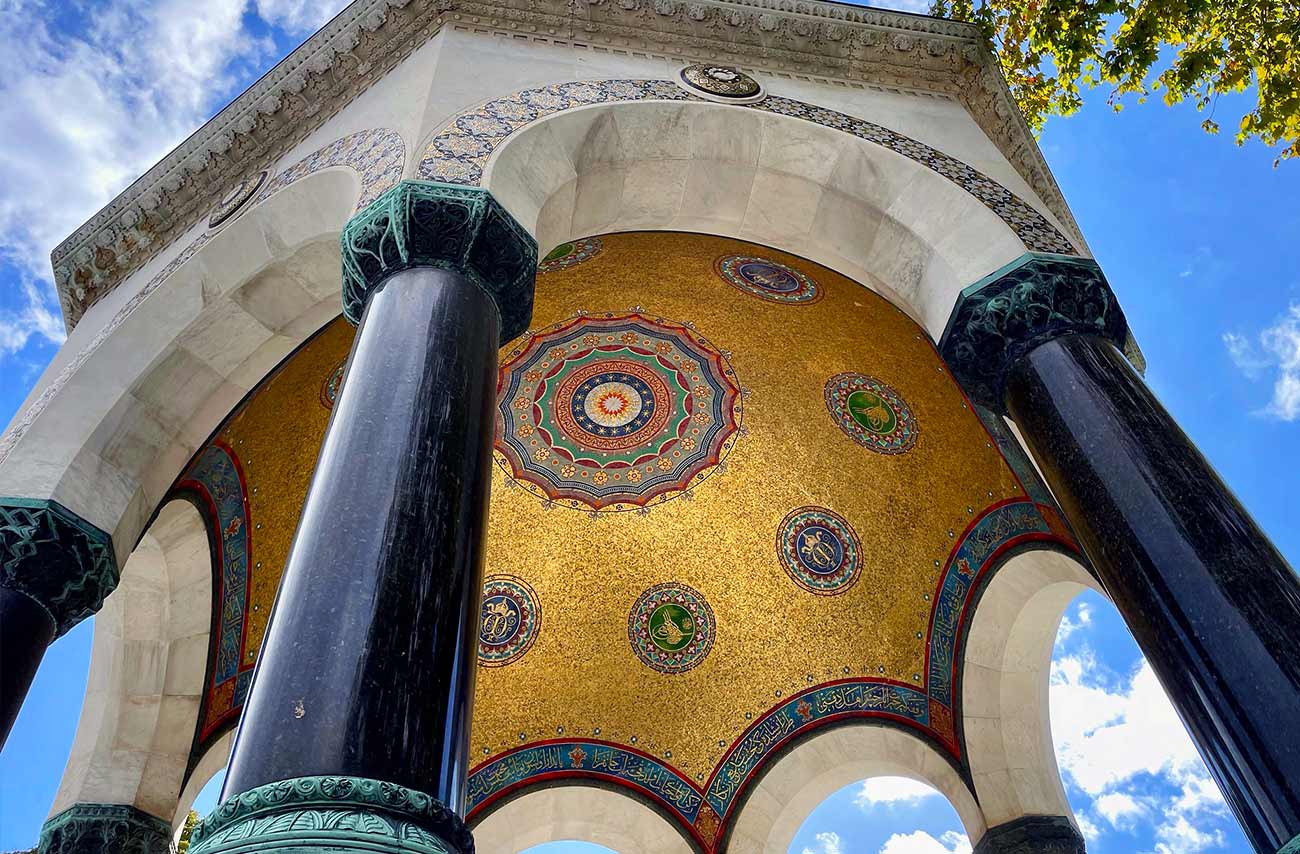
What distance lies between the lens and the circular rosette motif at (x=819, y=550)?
7.43 metres

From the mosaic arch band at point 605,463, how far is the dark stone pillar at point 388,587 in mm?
11

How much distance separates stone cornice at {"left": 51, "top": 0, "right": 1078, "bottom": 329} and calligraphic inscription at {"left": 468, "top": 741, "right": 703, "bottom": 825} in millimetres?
4269

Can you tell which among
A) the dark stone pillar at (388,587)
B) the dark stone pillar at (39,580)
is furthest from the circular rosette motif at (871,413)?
the dark stone pillar at (39,580)

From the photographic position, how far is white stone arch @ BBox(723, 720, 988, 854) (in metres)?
7.09

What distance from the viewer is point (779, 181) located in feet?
16.0

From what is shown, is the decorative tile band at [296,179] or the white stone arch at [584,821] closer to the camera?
the decorative tile band at [296,179]

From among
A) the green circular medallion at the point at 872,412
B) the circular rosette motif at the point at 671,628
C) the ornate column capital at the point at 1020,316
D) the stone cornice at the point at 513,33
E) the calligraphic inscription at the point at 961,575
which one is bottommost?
the ornate column capital at the point at 1020,316

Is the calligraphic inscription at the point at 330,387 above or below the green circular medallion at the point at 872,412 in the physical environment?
below

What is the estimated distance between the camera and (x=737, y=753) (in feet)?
24.7

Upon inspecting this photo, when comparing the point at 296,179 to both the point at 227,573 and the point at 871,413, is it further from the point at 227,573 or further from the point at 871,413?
the point at 871,413

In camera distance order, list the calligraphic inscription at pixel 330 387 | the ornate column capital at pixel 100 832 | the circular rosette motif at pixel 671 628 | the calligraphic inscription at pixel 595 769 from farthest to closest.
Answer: the circular rosette motif at pixel 671 628 < the calligraphic inscription at pixel 595 769 < the calligraphic inscription at pixel 330 387 < the ornate column capital at pixel 100 832

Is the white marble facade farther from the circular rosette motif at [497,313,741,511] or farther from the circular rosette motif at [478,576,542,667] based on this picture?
the circular rosette motif at [478,576,542,667]

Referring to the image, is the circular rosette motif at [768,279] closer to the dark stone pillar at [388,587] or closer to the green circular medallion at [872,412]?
the green circular medallion at [872,412]

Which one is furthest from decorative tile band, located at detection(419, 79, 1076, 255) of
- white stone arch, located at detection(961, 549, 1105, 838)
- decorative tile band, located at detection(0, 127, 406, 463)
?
white stone arch, located at detection(961, 549, 1105, 838)
